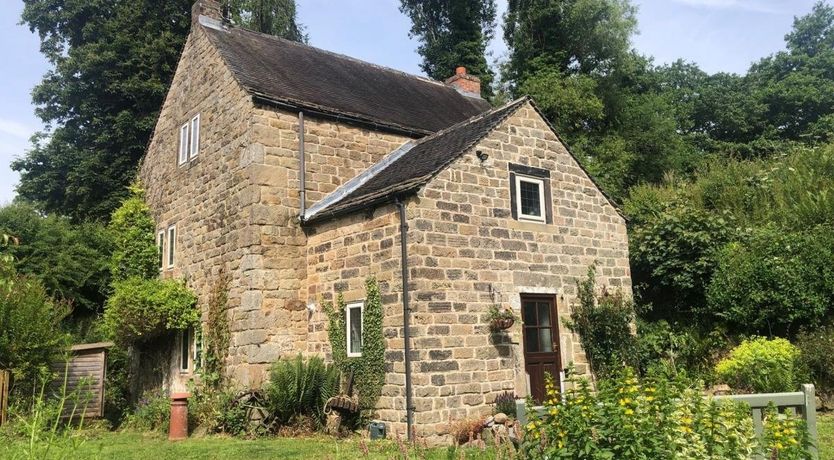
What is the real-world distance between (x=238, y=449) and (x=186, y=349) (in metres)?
6.28

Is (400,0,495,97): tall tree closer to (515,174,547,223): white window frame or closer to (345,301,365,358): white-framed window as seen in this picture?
(515,174,547,223): white window frame

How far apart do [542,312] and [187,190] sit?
9633mm

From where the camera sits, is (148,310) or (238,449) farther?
(148,310)

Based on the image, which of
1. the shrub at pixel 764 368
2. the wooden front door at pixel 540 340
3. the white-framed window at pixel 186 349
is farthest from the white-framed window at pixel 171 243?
the shrub at pixel 764 368

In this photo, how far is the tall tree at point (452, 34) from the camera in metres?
35.1

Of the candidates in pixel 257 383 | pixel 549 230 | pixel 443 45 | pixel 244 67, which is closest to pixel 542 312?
pixel 549 230

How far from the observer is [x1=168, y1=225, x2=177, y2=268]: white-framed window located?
55.8 ft

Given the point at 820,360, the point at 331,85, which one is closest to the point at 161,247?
the point at 331,85

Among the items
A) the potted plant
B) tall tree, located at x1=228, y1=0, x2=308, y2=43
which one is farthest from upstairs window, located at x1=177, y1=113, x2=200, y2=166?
tall tree, located at x1=228, y1=0, x2=308, y2=43

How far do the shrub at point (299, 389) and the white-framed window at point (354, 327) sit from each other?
0.52m

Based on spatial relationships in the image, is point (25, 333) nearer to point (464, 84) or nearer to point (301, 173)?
point (301, 173)

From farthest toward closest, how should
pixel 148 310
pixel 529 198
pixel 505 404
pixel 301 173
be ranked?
pixel 148 310, pixel 301 173, pixel 529 198, pixel 505 404

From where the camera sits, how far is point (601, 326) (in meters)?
13.4

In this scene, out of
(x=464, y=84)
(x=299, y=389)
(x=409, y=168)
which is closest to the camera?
(x=299, y=389)
